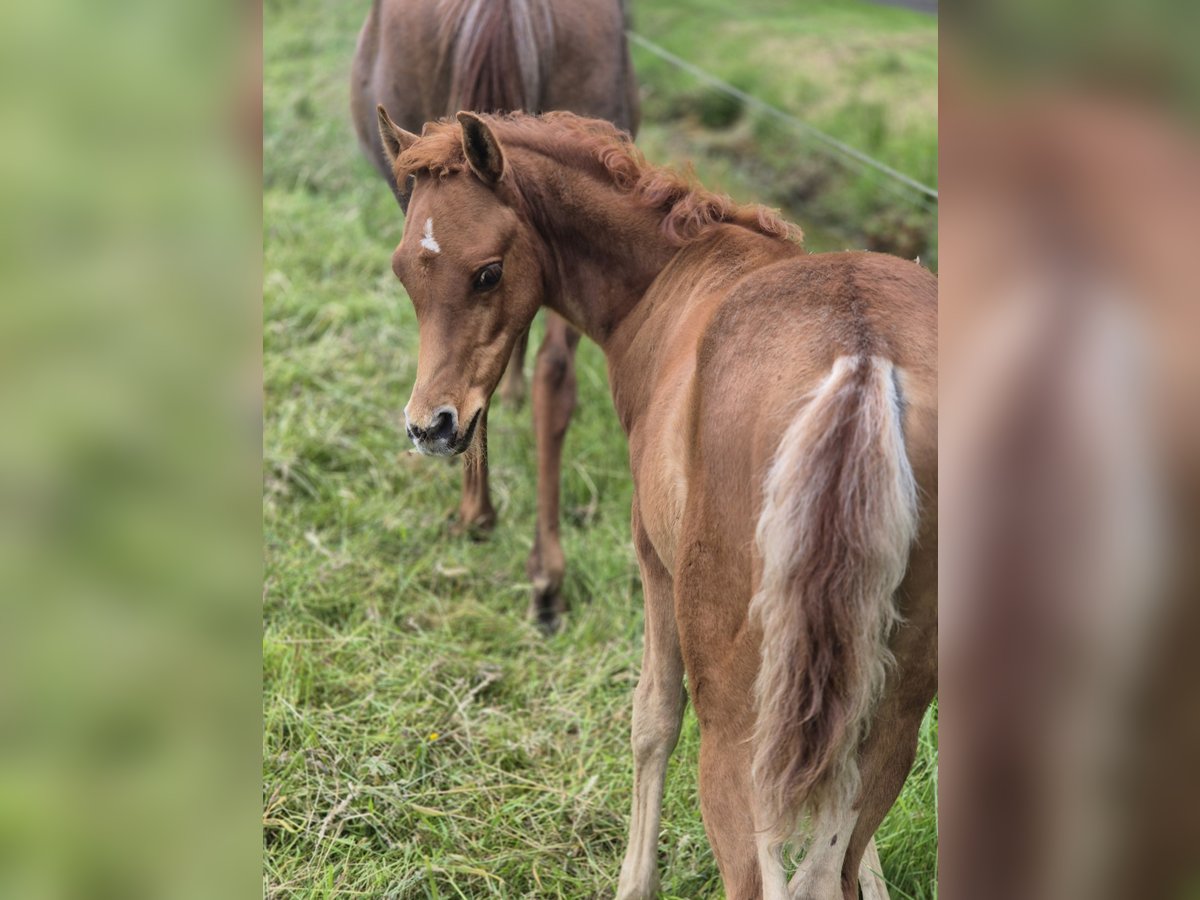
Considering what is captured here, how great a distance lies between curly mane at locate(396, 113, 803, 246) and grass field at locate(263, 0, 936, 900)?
1372mm

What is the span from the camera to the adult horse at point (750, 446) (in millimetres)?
1411

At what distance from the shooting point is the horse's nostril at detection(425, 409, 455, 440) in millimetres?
2209

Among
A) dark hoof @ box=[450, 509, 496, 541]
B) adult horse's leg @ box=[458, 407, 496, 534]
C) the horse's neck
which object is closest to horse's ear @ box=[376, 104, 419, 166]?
the horse's neck

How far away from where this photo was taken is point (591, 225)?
7.96 ft

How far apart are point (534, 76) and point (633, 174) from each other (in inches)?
51.6

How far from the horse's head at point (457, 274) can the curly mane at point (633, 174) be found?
93mm

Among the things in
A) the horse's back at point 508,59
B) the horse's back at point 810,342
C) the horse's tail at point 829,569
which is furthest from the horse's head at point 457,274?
the horse's back at point 508,59

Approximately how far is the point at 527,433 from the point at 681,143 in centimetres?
316

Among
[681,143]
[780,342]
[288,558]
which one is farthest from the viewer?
[681,143]

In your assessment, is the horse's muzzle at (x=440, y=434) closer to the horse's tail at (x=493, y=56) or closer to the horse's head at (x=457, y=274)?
the horse's head at (x=457, y=274)
